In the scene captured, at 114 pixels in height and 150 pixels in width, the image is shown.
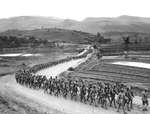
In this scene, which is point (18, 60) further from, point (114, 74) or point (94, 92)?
point (94, 92)

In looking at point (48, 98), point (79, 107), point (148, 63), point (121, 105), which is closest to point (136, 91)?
point (121, 105)

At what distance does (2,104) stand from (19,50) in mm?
74733

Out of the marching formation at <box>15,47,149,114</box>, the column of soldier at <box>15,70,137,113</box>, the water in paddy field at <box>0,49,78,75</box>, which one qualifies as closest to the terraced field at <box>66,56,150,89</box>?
the marching formation at <box>15,47,149,114</box>

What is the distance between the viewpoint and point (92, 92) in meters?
24.2

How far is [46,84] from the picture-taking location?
2905 centimetres

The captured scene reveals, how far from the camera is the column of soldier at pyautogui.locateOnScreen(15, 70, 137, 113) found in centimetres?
2214

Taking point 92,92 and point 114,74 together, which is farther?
point 114,74

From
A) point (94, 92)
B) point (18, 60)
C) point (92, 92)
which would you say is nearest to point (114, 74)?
point (92, 92)

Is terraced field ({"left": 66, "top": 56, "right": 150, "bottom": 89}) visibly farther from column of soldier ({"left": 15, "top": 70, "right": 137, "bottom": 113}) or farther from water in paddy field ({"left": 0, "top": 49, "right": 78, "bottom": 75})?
water in paddy field ({"left": 0, "top": 49, "right": 78, "bottom": 75})

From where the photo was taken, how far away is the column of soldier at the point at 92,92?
2214 cm

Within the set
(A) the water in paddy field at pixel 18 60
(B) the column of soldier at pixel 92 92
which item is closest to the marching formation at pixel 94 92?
(B) the column of soldier at pixel 92 92

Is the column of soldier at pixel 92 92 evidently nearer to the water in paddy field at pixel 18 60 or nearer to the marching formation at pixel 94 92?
the marching formation at pixel 94 92

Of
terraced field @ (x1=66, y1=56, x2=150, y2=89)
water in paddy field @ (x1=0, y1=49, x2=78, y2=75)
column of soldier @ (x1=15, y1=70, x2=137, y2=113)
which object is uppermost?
column of soldier @ (x1=15, y1=70, x2=137, y2=113)

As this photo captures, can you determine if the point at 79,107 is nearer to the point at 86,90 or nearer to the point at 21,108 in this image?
the point at 86,90
